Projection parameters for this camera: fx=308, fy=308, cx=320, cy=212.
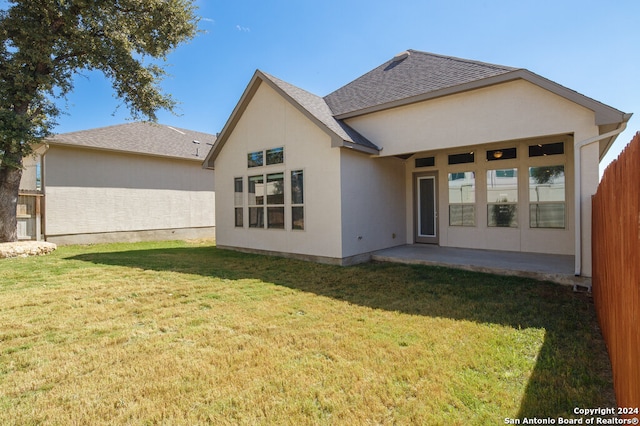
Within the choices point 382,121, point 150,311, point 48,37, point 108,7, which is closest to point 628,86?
point 382,121

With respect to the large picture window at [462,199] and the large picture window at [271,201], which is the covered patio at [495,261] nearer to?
the large picture window at [462,199]

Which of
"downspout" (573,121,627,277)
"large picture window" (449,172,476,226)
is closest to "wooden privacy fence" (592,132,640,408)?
"downspout" (573,121,627,277)

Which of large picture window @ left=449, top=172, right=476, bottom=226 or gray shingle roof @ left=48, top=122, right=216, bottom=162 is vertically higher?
gray shingle roof @ left=48, top=122, right=216, bottom=162

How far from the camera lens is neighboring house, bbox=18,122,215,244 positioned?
11789 millimetres

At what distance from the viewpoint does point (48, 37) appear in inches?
395

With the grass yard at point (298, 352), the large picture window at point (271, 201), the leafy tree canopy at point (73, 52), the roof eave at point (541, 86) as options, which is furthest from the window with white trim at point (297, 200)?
the leafy tree canopy at point (73, 52)

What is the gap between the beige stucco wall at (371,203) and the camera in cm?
822

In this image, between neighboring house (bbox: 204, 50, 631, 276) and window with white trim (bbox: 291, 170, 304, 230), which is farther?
window with white trim (bbox: 291, 170, 304, 230)

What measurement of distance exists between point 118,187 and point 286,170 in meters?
8.97

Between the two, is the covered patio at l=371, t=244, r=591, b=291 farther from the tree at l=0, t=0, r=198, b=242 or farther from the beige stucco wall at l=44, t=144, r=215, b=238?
the tree at l=0, t=0, r=198, b=242

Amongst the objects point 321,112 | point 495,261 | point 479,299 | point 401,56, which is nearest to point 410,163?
point 321,112

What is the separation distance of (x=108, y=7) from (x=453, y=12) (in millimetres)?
11426

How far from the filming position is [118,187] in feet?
44.3

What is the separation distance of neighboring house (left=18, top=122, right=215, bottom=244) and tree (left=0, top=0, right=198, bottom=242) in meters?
1.22
